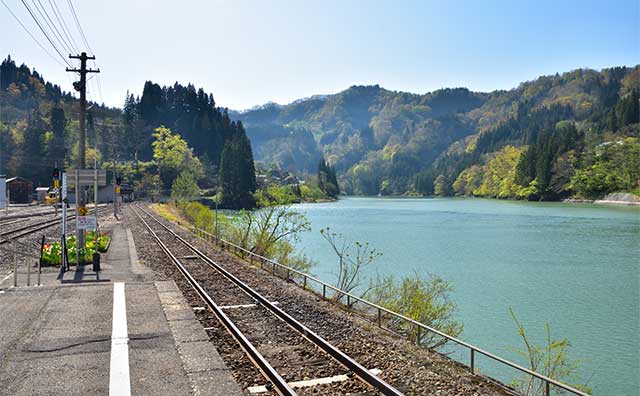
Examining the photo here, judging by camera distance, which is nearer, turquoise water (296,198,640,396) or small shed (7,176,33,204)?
turquoise water (296,198,640,396)

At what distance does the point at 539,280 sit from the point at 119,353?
24.7 m

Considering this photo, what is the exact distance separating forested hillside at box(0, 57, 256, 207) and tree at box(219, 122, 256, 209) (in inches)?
8.5

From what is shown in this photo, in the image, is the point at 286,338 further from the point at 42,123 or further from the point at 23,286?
the point at 42,123

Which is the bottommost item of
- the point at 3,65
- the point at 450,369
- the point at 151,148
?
the point at 450,369

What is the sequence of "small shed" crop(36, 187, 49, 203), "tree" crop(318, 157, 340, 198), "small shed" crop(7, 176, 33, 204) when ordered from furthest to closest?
"tree" crop(318, 157, 340, 198) → "small shed" crop(36, 187, 49, 203) → "small shed" crop(7, 176, 33, 204)

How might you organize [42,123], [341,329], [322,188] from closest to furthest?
[341,329]
[42,123]
[322,188]

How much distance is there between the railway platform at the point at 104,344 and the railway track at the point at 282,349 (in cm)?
66

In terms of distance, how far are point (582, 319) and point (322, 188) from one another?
16392 cm

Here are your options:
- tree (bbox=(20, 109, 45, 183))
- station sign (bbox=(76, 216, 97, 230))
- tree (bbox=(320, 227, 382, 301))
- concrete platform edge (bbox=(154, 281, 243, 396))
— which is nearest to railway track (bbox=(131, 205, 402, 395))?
concrete platform edge (bbox=(154, 281, 243, 396))

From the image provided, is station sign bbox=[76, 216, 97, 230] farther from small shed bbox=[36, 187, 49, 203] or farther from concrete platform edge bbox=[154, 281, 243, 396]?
small shed bbox=[36, 187, 49, 203]

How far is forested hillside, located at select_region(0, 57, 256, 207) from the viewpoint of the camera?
115750 mm

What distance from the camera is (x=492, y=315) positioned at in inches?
822

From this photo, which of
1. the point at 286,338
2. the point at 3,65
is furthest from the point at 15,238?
the point at 3,65

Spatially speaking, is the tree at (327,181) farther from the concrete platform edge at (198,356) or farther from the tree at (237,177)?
the concrete platform edge at (198,356)
